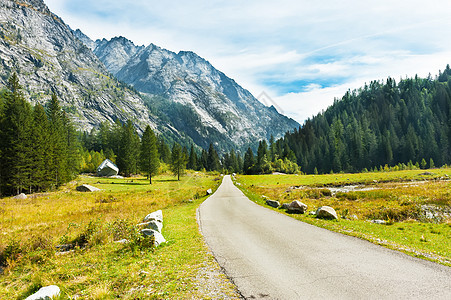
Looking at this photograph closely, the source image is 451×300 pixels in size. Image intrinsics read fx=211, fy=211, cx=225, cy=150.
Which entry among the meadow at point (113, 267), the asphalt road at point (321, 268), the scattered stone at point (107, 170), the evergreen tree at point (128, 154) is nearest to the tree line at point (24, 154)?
the scattered stone at point (107, 170)

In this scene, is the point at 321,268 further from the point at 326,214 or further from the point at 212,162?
the point at 212,162

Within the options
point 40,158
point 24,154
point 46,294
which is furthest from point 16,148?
point 46,294

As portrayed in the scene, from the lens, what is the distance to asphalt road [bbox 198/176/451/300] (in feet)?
20.1

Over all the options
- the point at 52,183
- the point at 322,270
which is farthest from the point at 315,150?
the point at 322,270

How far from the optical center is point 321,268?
771 cm

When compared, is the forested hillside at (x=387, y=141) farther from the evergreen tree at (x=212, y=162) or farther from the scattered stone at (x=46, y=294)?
the scattered stone at (x=46, y=294)

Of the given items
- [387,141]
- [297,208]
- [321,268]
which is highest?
[387,141]

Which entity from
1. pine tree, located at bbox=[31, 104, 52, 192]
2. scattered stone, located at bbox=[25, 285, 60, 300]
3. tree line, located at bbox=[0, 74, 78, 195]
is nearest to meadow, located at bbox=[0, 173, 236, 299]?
scattered stone, located at bbox=[25, 285, 60, 300]

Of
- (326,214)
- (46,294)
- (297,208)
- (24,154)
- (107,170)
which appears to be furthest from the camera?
(107,170)

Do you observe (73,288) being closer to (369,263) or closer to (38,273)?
(38,273)

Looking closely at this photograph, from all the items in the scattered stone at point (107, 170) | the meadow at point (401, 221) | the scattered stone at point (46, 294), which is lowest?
the meadow at point (401, 221)

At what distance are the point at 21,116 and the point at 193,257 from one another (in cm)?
5544

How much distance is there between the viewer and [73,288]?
753 cm

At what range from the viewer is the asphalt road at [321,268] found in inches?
241
